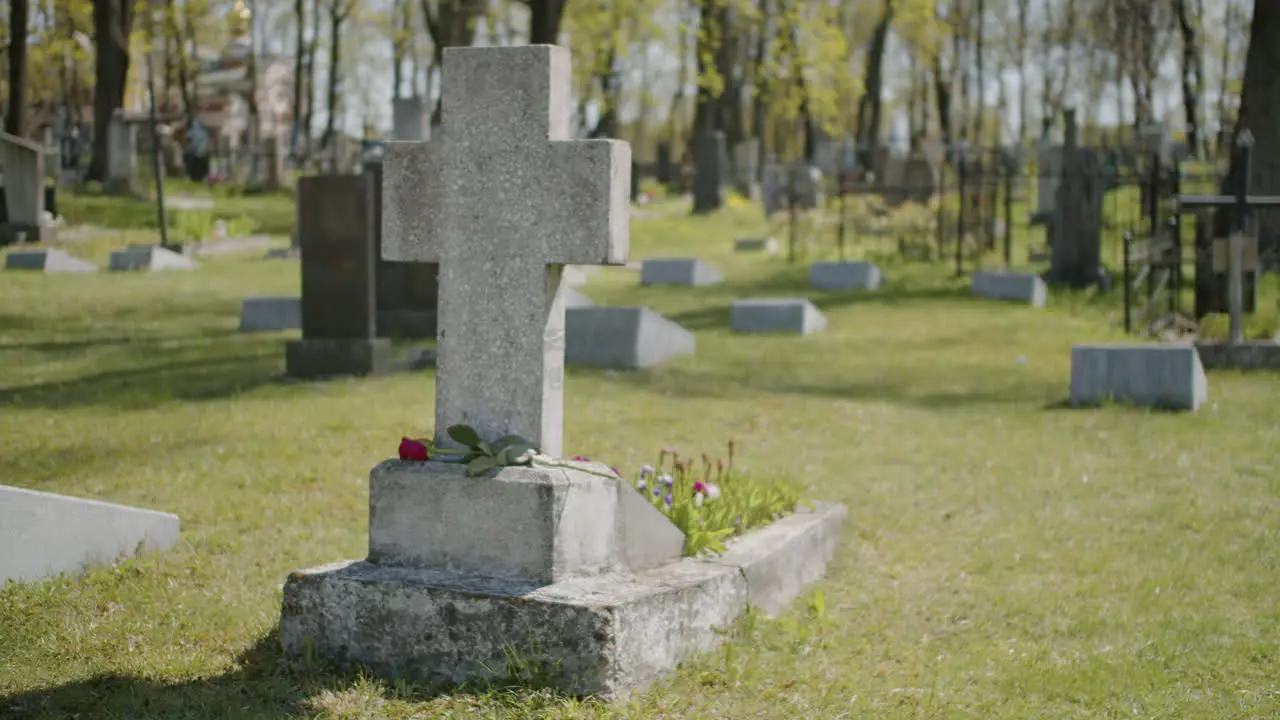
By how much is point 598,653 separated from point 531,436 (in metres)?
0.82

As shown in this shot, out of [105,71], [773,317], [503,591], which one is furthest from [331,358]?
[105,71]

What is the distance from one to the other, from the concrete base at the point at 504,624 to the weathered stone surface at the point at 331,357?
669 centimetres

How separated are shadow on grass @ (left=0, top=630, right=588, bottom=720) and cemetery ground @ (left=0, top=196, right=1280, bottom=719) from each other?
1 cm

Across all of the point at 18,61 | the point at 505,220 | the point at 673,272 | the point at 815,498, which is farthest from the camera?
the point at 18,61

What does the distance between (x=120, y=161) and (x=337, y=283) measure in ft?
66.8

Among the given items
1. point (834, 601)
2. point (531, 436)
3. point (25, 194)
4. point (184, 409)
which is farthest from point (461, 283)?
point (25, 194)

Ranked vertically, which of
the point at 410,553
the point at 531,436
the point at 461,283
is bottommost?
the point at 410,553

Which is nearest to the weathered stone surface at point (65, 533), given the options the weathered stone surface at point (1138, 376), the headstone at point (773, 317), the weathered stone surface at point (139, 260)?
the weathered stone surface at point (1138, 376)

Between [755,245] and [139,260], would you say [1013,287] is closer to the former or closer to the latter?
[755,245]

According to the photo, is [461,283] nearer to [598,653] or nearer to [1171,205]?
[598,653]

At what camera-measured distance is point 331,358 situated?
11766mm

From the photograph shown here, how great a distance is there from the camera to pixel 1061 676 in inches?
206

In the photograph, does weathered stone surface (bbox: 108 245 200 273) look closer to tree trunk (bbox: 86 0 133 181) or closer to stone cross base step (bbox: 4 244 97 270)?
stone cross base step (bbox: 4 244 97 270)

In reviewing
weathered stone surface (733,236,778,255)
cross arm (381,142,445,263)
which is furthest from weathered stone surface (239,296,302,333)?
weathered stone surface (733,236,778,255)
